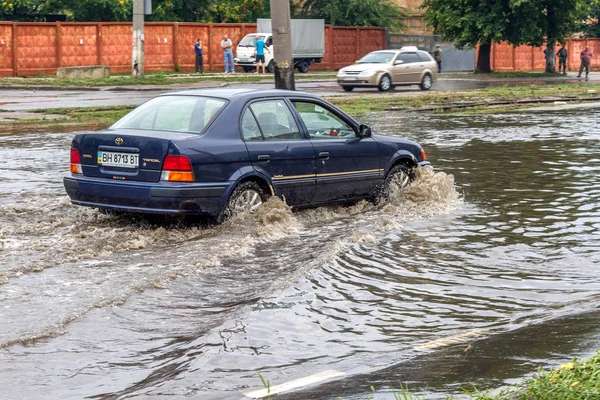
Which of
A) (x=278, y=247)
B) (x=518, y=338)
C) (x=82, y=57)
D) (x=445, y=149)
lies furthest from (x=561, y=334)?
(x=82, y=57)

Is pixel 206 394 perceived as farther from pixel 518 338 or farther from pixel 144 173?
pixel 144 173

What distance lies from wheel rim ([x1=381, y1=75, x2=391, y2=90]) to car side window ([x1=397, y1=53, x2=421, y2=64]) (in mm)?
1058

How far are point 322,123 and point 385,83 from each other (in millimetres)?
25669

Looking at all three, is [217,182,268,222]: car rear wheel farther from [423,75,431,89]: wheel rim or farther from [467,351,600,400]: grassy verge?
[423,75,431,89]: wheel rim

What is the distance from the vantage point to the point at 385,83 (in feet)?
119

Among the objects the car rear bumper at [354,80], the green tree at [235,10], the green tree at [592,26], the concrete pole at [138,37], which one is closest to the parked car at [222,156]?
the car rear bumper at [354,80]

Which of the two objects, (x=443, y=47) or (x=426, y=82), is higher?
(x=443, y=47)

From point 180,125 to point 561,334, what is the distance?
464 centimetres

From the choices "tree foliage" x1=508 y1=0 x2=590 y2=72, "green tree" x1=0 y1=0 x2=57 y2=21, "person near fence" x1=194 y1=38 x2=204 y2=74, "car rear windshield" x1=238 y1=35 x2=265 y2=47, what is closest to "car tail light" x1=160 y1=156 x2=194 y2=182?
"person near fence" x1=194 y1=38 x2=204 y2=74

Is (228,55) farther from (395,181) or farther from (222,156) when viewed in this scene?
(222,156)

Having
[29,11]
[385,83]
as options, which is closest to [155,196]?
[385,83]

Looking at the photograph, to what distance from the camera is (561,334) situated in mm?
6152

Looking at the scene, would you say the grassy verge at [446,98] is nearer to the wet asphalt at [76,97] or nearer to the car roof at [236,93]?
the wet asphalt at [76,97]

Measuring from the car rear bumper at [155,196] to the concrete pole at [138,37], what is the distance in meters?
27.4
